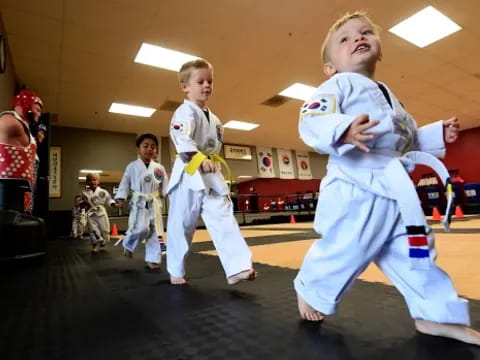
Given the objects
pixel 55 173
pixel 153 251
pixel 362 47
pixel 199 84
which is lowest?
pixel 153 251

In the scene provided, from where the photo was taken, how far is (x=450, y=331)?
0.78 m

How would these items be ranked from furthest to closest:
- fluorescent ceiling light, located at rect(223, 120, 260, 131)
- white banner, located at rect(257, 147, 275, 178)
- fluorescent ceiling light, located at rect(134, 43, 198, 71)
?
white banner, located at rect(257, 147, 275, 178) → fluorescent ceiling light, located at rect(223, 120, 260, 131) → fluorescent ceiling light, located at rect(134, 43, 198, 71)

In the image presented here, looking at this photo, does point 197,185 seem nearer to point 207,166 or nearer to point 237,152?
point 207,166

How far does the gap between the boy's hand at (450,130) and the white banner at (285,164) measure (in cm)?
1091

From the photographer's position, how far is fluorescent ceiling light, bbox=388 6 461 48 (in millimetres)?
4338

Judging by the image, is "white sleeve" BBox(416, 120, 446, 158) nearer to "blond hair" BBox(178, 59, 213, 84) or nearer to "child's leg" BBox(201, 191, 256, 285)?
"child's leg" BBox(201, 191, 256, 285)

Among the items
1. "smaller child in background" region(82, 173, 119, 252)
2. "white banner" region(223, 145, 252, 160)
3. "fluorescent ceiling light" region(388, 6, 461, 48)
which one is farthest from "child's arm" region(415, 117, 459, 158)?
"white banner" region(223, 145, 252, 160)

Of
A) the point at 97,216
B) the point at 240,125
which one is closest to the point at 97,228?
the point at 97,216

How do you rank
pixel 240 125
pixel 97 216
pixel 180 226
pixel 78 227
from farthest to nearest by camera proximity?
pixel 240 125 < pixel 78 227 < pixel 97 216 < pixel 180 226

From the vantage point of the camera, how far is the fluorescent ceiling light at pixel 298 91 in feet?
21.2

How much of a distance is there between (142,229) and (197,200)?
44.7 inches

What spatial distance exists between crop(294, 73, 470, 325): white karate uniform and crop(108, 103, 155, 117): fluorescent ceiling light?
22.1 ft

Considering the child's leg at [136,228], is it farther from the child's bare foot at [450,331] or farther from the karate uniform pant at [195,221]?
the child's bare foot at [450,331]

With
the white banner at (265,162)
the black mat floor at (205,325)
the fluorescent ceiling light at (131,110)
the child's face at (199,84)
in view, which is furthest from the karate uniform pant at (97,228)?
the white banner at (265,162)
